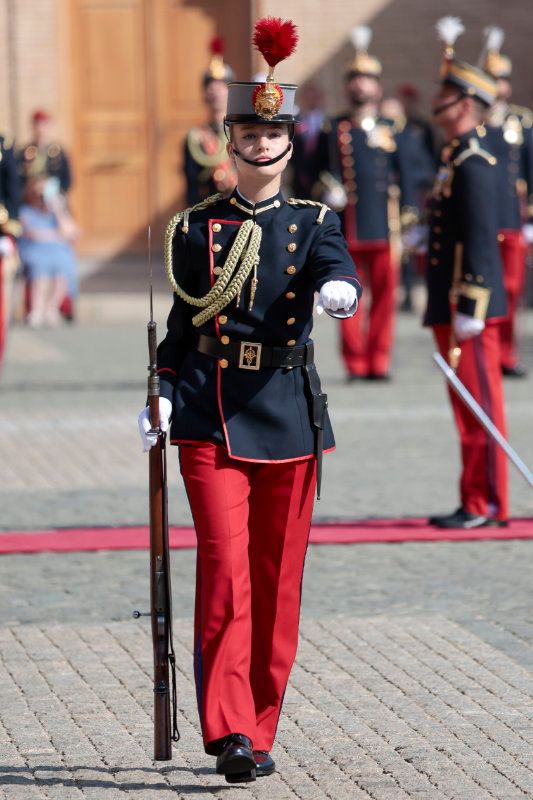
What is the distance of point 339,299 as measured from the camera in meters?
4.43

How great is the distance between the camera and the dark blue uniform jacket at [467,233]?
7629 mm

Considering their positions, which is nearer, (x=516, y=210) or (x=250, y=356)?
(x=250, y=356)

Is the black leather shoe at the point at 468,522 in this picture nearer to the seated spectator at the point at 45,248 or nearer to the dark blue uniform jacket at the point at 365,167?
the dark blue uniform jacket at the point at 365,167

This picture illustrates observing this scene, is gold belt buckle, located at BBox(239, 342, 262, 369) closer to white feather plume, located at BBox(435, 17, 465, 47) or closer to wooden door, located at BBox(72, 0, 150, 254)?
white feather plume, located at BBox(435, 17, 465, 47)

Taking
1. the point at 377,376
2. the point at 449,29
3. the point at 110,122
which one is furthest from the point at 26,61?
the point at 449,29

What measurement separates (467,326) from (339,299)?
3279mm

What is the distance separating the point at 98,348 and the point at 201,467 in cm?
1067

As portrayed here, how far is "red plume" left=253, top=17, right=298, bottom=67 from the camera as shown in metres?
4.60

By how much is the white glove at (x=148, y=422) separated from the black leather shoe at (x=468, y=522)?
11.3 feet

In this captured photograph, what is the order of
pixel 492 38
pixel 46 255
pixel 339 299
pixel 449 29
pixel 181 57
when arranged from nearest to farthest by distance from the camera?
pixel 339 299 → pixel 449 29 → pixel 492 38 → pixel 46 255 → pixel 181 57

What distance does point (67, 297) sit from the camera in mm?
17391

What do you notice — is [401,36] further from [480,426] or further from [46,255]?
[480,426]

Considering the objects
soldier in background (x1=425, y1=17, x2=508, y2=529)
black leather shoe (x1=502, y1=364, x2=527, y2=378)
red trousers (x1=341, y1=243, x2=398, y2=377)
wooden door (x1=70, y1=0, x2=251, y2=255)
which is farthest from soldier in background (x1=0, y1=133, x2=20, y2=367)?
wooden door (x1=70, y1=0, x2=251, y2=255)

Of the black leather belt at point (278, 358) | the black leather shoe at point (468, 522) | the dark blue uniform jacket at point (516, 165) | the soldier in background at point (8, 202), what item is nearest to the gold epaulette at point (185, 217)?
the black leather belt at point (278, 358)
